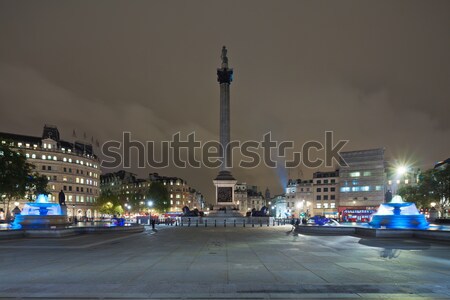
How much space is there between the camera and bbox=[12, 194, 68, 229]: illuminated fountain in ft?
151

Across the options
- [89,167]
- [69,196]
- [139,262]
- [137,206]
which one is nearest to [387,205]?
[139,262]

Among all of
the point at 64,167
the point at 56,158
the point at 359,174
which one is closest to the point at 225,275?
the point at 56,158

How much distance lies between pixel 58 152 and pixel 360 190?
109m

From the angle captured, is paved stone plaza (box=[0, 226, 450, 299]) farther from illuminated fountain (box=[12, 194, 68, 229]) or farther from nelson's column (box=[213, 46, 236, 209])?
nelson's column (box=[213, 46, 236, 209])

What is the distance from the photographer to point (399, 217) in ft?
142

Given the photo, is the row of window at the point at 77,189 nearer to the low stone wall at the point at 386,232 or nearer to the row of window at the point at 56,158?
the row of window at the point at 56,158

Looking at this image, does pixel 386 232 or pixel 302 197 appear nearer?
pixel 386 232

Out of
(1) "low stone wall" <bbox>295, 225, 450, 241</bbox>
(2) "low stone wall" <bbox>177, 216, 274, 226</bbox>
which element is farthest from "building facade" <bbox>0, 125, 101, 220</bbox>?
(1) "low stone wall" <bbox>295, 225, 450, 241</bbox>

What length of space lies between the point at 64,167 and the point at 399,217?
125995 millimetres

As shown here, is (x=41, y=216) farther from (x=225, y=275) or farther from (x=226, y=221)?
(x=225, y=275)

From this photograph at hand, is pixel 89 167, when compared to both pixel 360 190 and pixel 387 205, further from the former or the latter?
pixel 387 205

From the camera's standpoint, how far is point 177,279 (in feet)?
51.3

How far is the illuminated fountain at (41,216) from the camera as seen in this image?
4600 cm

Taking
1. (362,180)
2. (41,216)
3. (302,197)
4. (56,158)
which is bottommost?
(302,197)
